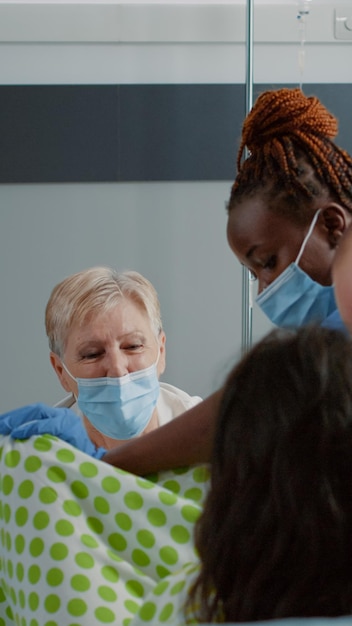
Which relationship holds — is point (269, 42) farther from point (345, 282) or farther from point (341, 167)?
point (345, 282)

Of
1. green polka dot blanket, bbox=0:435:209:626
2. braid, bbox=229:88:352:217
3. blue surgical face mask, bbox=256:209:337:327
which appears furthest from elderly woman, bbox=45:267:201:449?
green polka dot blanket, bbox=0:435:209:626

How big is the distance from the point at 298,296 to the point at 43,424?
0.59m

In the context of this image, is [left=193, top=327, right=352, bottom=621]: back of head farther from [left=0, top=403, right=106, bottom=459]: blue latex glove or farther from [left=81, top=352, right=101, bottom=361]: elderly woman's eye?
[left=81, top=352, right=101, bottom=361]: elderly woman's eye

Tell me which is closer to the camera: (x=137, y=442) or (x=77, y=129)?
(x=137, y=442)

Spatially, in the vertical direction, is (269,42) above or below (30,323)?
above

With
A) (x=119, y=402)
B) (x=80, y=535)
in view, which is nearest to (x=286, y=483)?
(x=80, y=535)

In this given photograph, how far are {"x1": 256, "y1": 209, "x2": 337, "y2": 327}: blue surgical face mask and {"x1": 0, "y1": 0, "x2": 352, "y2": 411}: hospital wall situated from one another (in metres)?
1.61

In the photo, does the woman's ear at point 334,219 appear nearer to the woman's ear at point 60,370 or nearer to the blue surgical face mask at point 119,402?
the blue surgical face mask at point 119,402

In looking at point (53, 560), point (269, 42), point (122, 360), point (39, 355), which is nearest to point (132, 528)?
point (53, 560)

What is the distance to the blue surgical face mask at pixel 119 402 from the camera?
2359 millimetres

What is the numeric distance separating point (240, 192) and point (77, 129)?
182cm

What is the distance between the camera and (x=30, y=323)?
3.50m

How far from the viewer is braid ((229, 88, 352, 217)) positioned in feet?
5.64

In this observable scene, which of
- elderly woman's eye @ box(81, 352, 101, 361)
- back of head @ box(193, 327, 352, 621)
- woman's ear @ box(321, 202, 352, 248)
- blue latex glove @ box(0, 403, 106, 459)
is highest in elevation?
woman's ear @ box(321, 202, 352, 248)
